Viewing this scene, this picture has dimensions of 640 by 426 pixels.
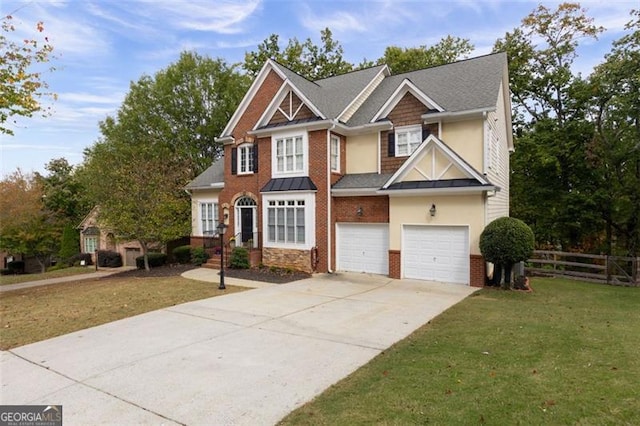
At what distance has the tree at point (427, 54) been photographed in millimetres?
27672

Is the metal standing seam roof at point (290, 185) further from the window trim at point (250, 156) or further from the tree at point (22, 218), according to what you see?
the tree at point (22, 218)

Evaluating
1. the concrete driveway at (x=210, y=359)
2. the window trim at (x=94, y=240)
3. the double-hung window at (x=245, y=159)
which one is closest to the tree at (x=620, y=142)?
the concrete driveway at (x=210, y=359)

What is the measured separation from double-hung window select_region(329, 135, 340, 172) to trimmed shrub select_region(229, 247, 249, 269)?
5761 millimetres

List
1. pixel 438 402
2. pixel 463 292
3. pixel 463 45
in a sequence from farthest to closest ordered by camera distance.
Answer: pixel 463 45, pixel 463 292, pixel 438 402

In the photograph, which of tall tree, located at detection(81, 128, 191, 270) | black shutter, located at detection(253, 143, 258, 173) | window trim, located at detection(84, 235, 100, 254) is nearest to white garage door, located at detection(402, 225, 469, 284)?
black shutter, located at detection(253, 143, 258, 173)

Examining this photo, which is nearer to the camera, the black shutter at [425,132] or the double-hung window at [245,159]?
the black shutter at [425,132]

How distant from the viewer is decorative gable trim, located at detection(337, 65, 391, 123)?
55.3 feet

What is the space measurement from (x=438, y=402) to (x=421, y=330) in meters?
3.28

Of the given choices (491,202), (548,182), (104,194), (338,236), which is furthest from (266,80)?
(548,182)

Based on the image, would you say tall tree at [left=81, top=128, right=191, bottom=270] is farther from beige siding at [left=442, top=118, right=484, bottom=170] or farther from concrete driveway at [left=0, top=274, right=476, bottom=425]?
beige siding at [left=442, top=118, right=484, bottom=170]

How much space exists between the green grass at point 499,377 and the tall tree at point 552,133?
12.9 metres

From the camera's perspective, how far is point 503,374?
5238 mm

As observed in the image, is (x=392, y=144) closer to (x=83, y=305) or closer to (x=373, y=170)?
(x=373, y=170)

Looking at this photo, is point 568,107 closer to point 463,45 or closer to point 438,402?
point 463,45
